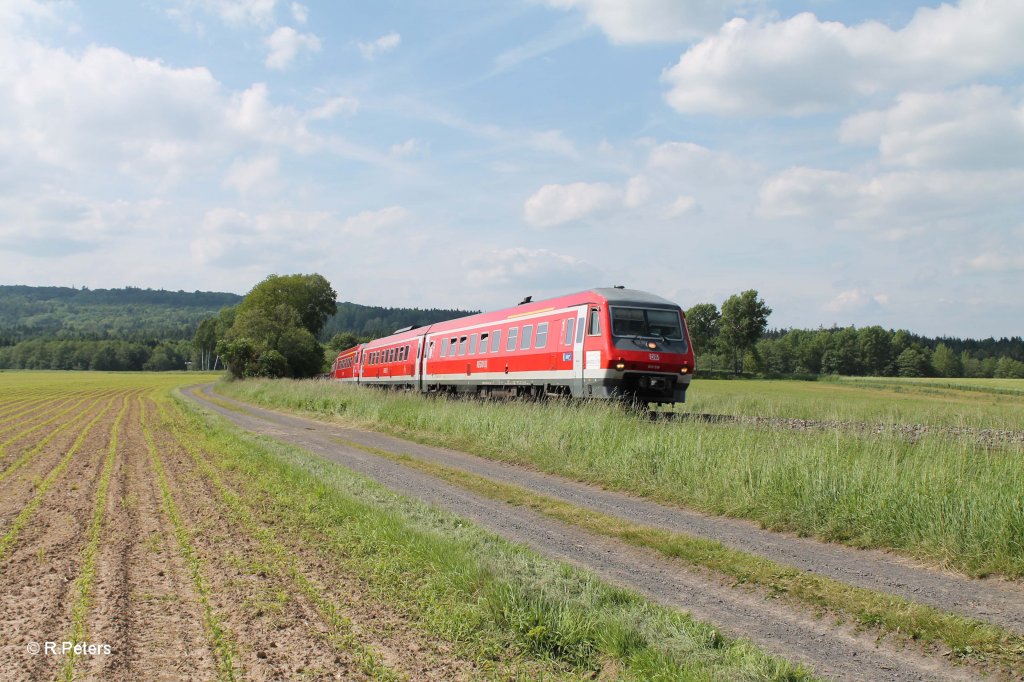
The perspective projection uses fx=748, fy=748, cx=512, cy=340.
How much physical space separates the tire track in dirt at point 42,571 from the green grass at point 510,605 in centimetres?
211

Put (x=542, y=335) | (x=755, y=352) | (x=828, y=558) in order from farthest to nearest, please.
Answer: (x=755, y=352), (x=542, y=335), (x=828, y=558)

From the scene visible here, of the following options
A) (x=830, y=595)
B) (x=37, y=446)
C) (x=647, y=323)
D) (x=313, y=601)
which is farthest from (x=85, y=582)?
(x=647, y=323)

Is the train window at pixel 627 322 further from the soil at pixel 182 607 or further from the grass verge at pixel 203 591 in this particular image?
the soil at pixel 182 607

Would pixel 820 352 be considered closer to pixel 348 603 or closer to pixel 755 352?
pixel 755 352

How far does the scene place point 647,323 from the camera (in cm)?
1908

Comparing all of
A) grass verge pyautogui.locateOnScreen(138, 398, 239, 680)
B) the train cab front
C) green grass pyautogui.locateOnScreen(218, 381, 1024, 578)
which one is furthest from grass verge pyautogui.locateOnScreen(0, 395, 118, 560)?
the train cab front

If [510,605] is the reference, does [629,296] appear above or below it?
above

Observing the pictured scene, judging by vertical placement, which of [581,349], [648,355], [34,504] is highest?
[581,349]

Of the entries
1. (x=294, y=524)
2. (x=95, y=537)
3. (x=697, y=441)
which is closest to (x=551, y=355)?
(x=697, y=441)

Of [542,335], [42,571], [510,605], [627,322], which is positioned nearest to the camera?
[510,605]

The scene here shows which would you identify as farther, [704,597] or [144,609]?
[704,597]

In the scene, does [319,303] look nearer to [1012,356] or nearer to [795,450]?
[795,450]

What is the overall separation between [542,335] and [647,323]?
3.60m

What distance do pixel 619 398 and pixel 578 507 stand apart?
8.24 m
